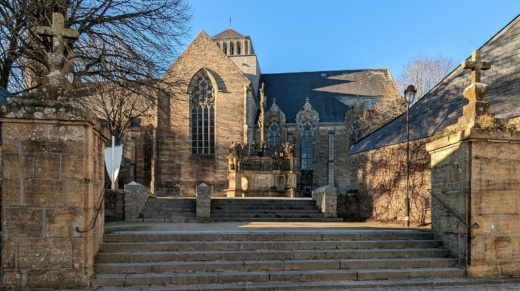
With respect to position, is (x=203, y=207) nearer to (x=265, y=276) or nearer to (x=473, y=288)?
(x=265, y=276)

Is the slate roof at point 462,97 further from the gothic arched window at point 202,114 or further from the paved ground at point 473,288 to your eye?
the gothic arched window at point 202,114

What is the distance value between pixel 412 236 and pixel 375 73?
30.9 meters

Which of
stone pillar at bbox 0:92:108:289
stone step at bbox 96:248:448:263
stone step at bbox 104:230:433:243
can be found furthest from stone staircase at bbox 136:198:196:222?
stone pillar at bbox 0:92:108:289

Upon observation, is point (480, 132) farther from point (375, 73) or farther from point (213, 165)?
point (375, 73)

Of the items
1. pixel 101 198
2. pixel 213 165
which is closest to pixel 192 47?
pixel 213 165

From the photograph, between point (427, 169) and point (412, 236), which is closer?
point (412, 236)

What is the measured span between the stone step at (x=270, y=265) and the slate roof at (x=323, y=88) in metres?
25.7

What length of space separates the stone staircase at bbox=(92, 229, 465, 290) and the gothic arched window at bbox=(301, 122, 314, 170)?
933 inches

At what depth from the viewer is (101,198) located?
5996 mm

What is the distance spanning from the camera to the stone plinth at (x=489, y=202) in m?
5.80

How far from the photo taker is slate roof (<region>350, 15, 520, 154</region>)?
398 inches

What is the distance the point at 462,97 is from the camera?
462 inches

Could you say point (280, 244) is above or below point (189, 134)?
below

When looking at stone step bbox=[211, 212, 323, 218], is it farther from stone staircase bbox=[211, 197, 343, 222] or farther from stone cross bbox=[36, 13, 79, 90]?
stone cross bbox=[36, 13, 79, 90]
